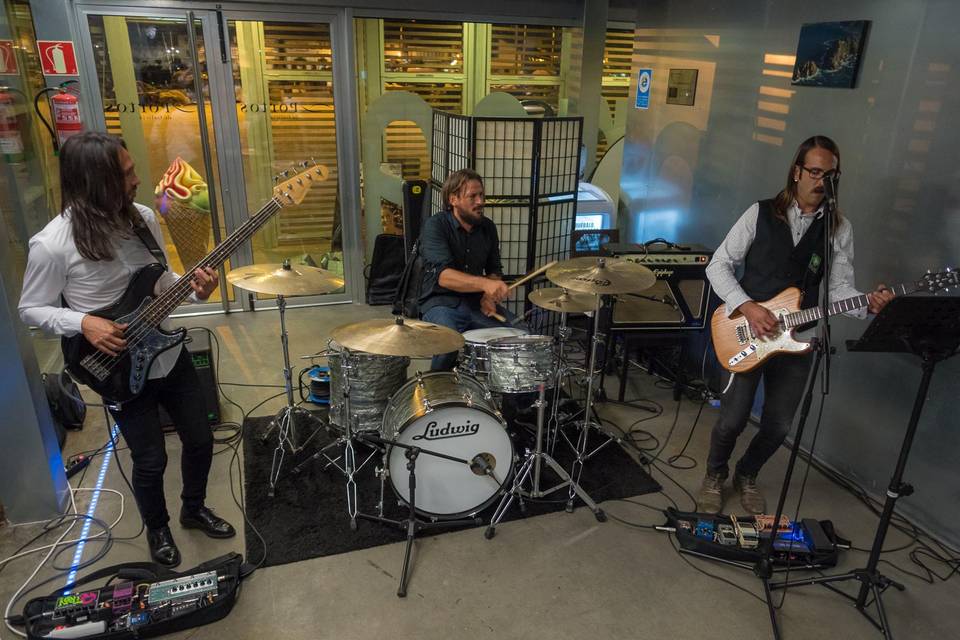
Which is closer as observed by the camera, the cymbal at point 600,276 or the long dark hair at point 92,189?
the long dark hair at point 92,189

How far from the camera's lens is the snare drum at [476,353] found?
9.95 feet

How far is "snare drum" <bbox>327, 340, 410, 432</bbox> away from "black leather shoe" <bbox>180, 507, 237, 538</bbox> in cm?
74

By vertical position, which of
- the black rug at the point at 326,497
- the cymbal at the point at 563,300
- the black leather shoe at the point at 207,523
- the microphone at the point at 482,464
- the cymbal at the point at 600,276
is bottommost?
the black rug at the point at 326,497

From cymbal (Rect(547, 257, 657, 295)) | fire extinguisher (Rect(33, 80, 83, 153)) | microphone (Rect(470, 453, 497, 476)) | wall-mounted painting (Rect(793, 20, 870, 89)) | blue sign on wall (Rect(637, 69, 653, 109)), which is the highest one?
wall-mounted painting (Rect(793, 20, 870, 89))

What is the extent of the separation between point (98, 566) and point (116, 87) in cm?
351

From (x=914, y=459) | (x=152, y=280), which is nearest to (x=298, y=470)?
(x=152, y=280)

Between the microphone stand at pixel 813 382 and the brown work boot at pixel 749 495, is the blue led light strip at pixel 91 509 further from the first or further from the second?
the brown work boot at pixel 749 495

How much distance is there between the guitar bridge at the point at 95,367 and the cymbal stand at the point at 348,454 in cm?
99

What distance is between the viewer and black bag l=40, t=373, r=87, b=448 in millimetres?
3621

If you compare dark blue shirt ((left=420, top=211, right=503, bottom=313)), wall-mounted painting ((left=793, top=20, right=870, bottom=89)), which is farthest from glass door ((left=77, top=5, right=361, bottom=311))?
wall-mounted painting ((left=793, top=20, right=870, bottom=89))

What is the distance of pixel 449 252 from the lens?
355 cm

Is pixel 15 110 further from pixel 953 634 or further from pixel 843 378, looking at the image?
pixel 953 634

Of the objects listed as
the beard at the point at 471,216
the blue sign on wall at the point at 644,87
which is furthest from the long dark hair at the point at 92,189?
the blue sign on wall at the point at 644,87

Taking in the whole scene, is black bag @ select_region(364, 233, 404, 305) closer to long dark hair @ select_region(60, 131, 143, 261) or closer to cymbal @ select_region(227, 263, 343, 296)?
Answer: cymbal @ select_region(227, 263, 343, 296)
